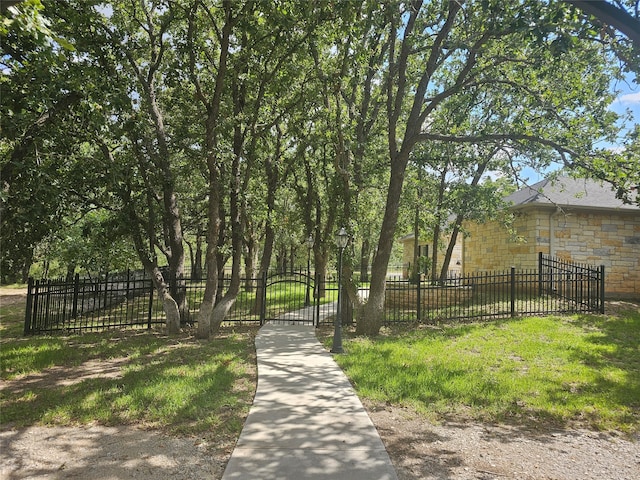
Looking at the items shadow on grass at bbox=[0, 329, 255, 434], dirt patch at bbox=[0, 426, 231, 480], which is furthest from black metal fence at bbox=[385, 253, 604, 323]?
dirt patch at bbox=[0, 426, 231, 480]

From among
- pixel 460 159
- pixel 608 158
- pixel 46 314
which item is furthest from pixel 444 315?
pixel 46 314

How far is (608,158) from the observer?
8219 mm

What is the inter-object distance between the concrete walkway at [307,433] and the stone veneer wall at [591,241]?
1099 centimetres

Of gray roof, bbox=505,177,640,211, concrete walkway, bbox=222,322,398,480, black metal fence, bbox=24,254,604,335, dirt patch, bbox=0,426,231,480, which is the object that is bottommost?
dirt patch, bbox=0,426,231,480

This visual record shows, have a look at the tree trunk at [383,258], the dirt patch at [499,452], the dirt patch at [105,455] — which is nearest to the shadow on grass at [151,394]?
the dirt patch at [105,455]

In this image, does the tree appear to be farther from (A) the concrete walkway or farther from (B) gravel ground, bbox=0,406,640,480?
(B) gravel ground, bbox=0,406,640,480

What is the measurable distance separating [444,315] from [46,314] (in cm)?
1121

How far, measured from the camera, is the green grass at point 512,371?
17.6 feet

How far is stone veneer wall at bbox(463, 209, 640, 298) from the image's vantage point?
14836 mm

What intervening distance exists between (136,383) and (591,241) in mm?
15744

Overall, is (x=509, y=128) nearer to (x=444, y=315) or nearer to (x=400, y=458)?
(x=444, y=315)

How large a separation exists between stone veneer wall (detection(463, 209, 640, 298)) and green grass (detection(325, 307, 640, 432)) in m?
4.77

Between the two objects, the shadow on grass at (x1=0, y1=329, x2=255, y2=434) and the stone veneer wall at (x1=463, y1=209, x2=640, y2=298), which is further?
the stone veneer wall at (x1=463, y1=209, x2=640, y2=298)

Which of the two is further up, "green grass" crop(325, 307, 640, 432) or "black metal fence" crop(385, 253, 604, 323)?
"black metal fence" crop(385, 253, 604, 323)
